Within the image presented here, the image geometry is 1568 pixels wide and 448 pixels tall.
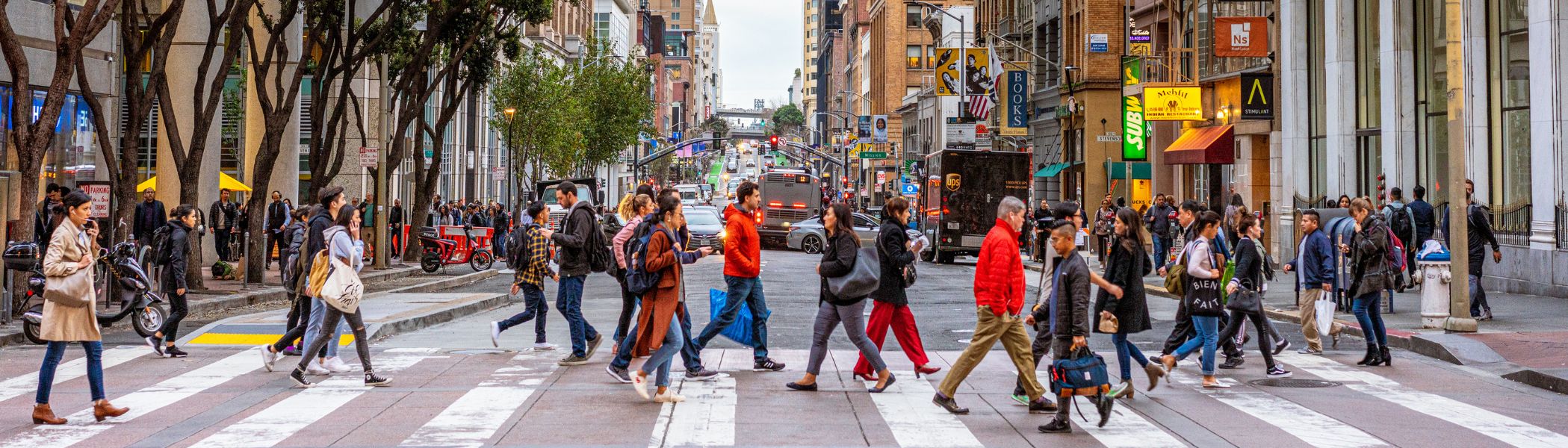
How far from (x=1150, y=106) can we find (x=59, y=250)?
2916 cm

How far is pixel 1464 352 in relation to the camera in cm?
1434

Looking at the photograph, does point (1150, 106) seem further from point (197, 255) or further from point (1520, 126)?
point (197, 255)

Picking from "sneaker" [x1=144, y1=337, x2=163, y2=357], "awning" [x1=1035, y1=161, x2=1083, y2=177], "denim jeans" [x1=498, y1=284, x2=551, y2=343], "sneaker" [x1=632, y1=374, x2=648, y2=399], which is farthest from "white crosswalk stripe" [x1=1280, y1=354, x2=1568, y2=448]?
"awning" [x1=1035, y1=161, x2=1083, y2=177]

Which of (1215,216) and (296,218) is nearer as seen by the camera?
(1215,216)

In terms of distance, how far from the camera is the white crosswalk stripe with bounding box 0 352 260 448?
30.4 ft

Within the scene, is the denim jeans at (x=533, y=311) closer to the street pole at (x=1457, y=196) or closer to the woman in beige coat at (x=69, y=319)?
the woman in beige coat at (x=69, y=319)

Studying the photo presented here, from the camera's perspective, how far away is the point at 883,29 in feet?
360

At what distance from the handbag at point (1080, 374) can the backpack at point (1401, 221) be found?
1190 centimetres

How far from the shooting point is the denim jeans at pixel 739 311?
12.3 meters

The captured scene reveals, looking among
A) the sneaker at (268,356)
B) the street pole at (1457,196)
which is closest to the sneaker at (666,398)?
the sneaker at (268,356)

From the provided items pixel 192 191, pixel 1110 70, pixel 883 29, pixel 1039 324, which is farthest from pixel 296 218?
pixel 883 29

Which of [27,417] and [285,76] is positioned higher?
[285,76]

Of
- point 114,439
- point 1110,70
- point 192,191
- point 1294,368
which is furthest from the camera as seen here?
point 1110,70

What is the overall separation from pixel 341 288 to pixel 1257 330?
7866mm
